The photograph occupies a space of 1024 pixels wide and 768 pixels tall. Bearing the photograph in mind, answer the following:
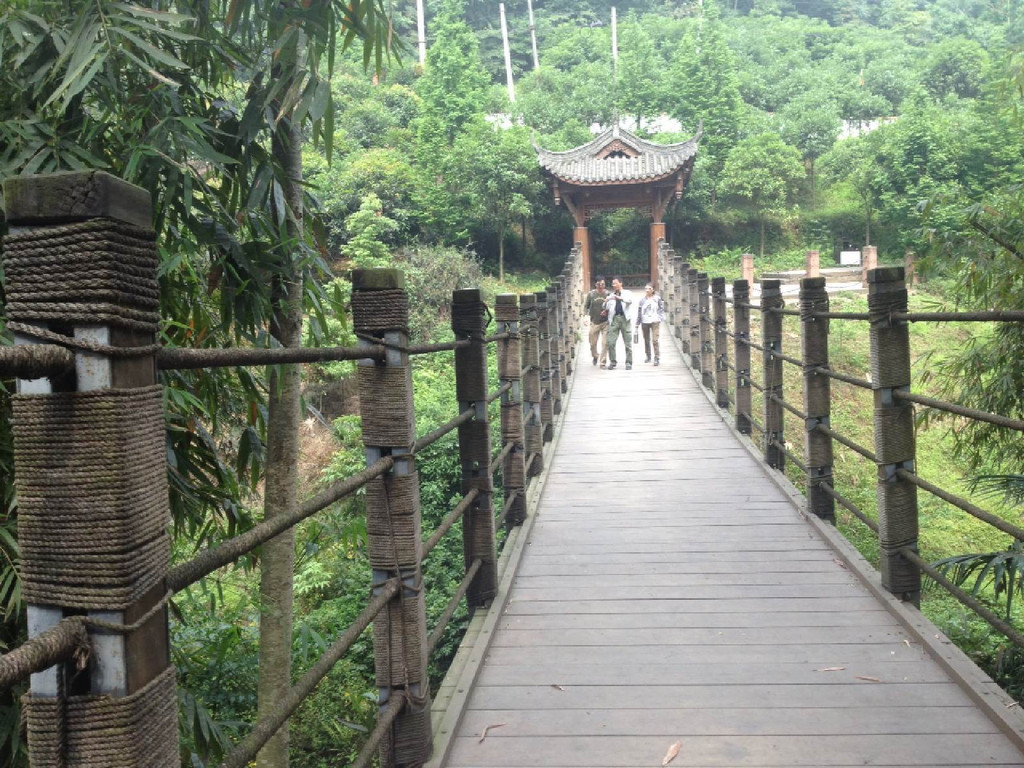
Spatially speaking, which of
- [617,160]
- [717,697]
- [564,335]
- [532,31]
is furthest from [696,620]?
[532,31]

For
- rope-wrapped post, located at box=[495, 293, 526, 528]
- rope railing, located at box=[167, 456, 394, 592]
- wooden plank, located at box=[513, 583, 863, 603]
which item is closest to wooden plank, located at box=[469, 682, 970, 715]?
wooden plank, located at box=[513, 583, 863, 603]

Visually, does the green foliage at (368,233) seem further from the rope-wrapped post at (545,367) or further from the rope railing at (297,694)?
the rope railing at (297,694)

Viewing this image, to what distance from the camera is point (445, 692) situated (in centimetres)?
236

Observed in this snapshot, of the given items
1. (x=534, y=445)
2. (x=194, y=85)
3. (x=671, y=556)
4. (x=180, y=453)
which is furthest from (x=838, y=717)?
(x=534, y=445)

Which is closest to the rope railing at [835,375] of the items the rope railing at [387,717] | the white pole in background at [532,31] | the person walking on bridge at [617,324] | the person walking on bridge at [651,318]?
the rope railing at [387,717]

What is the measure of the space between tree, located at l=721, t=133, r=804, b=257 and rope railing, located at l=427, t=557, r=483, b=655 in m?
20.3

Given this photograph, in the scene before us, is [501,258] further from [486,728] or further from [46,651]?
[46,651]

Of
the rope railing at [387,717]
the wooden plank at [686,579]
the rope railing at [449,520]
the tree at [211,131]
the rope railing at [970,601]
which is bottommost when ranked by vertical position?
the wooden plank at [686,579]

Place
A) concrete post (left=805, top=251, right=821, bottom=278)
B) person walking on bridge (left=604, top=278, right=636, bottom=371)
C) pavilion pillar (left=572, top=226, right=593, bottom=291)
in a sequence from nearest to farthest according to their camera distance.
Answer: person walking on bridge (left=604, top=278, right=636, bottom=371) < pavilion pillar (left=572, top=226, right=593, bottom=291) < concrete post (left=805, top=251, right=821, bottom=278)

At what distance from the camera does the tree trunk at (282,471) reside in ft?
9.86

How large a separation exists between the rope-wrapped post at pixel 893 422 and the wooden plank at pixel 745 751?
837 millimetres

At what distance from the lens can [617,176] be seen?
19.0 metres

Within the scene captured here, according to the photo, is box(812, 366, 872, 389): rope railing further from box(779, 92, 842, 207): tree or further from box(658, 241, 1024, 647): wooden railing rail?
box(779, 92, 842, 207): tree

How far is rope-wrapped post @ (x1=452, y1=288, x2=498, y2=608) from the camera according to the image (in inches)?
110
